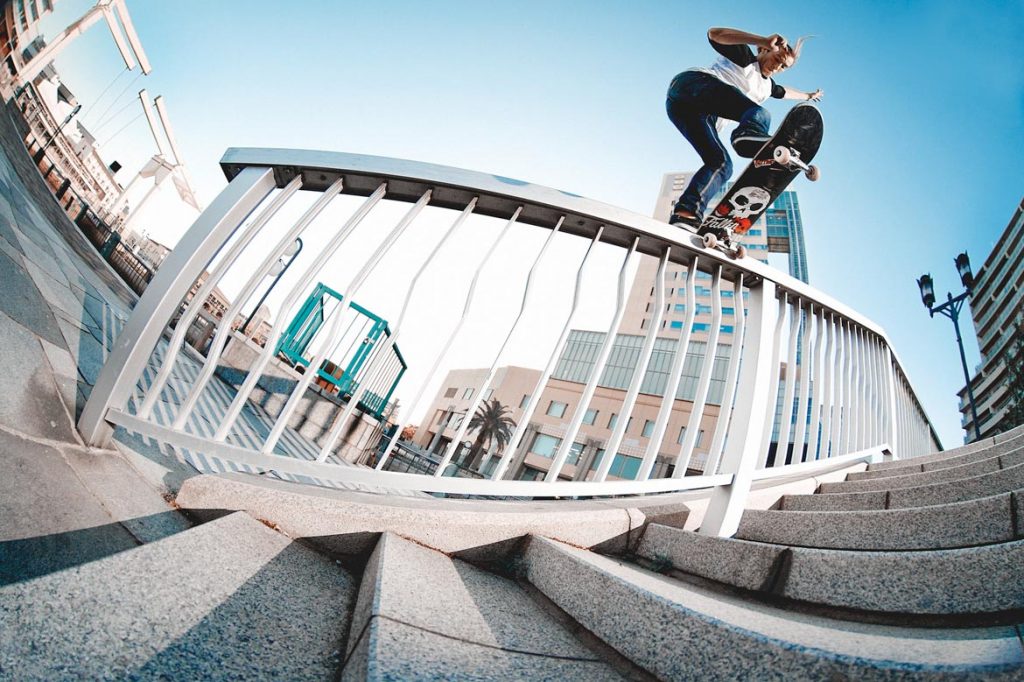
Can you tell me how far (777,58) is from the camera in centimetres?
337

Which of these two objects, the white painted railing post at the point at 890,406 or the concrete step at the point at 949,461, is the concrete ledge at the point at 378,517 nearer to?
the concrete step at the point at 949,461

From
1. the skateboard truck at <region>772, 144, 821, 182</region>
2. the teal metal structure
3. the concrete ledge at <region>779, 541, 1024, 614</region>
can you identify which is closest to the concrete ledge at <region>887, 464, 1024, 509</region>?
the concrete ledge at <region>779, 541, 1024, 614</region>

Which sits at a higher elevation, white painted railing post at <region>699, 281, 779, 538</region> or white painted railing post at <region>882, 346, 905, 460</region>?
white painted railing post at <region>882, 346, 905, 460</region>

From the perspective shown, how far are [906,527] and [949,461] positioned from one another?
222cm

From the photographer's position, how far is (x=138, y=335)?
1.54m

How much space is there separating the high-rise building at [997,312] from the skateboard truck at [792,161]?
1857 inches

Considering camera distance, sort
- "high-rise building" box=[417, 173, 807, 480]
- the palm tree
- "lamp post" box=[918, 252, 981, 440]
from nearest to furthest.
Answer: "lamp post" box=[918, 252, 981, 440] < "high-rise building" box=[417, 173, 807, 480] < the palm tree

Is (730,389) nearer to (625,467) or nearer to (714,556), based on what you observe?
(714,556)

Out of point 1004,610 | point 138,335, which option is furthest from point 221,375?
point 1004,610

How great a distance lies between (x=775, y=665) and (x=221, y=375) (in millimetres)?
5948

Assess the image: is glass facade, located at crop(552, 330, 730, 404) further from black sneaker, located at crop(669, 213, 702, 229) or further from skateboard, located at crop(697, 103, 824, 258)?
skateboard, located at crop(697, 103, 824, 258)

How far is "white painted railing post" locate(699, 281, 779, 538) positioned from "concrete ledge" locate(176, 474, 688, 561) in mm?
674

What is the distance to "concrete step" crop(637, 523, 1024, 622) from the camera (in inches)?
39.6

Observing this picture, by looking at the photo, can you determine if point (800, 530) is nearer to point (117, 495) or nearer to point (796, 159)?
point (796, 159)
